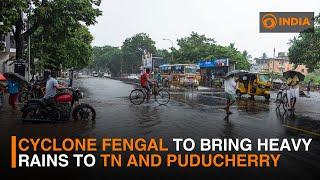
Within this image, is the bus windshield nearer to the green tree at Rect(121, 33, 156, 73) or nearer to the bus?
the bus

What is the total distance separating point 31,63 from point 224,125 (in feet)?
85.8

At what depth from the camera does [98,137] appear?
10.1 metres

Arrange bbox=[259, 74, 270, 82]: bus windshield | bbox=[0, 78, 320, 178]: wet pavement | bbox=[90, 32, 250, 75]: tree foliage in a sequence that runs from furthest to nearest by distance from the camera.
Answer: bbox=[90, 32, 250, 75]: tree foliage
bbox=[259, 74, 270, 82]: bus windshield
bbox=[0, 78, 320, 178]: wet pavement

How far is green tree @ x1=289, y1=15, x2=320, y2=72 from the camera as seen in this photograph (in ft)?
190

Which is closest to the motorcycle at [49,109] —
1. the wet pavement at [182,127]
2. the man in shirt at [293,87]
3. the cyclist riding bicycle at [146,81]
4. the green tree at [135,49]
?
the wet pavement at [182,127]

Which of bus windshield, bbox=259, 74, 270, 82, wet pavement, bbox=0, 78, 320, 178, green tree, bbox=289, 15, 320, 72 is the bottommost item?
wet pavement, bbox=0, 78, 320, 178

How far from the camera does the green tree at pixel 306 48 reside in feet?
190

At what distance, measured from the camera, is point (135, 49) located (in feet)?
457

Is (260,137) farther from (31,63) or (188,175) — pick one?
(31,63)

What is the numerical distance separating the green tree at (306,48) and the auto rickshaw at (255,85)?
32.2m

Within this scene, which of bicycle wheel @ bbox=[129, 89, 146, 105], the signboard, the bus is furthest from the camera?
the signboard

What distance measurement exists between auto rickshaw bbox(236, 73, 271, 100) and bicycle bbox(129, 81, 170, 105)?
8436 mm

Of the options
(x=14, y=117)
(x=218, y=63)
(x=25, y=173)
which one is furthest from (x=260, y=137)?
(x=218, y=63)

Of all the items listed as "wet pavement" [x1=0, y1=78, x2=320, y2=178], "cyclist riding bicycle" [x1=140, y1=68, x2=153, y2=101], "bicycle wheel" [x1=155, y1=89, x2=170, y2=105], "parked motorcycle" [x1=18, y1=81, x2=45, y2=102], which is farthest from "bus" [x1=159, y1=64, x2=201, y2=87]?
"wet pavement" [x1=0, y1=78, x2=320, y2=178]
